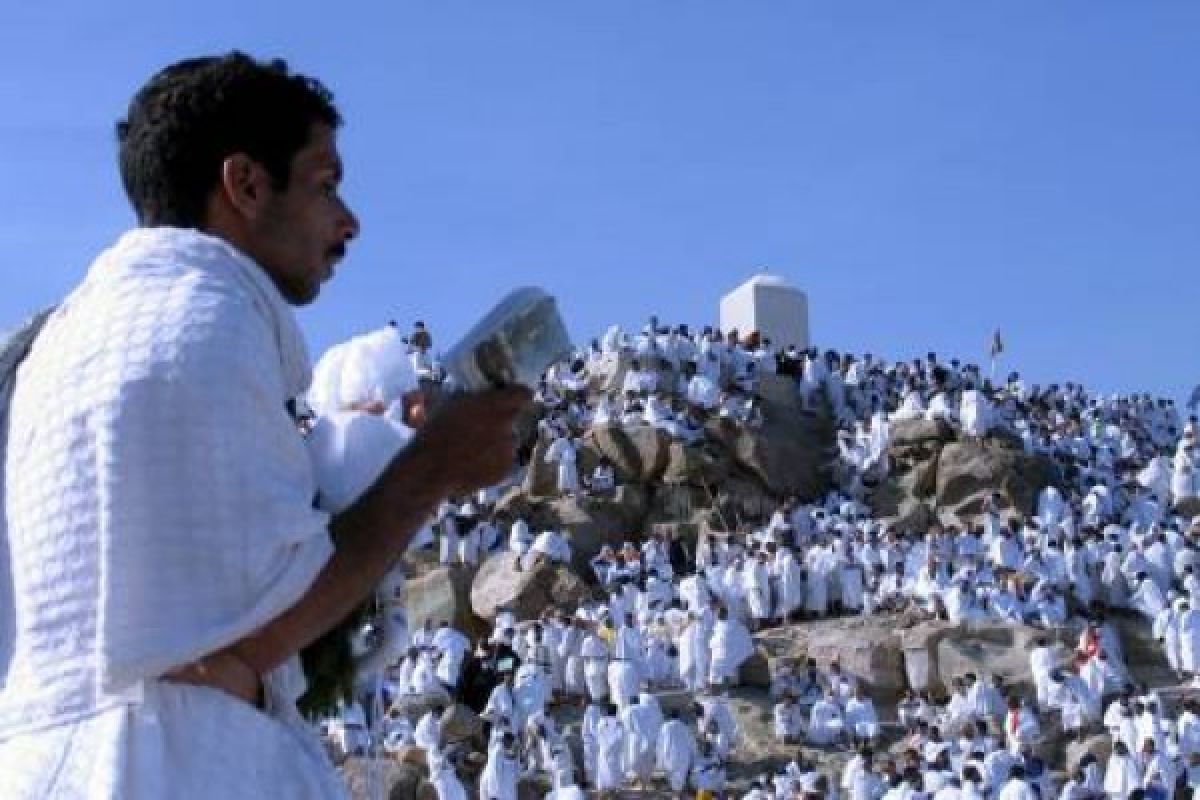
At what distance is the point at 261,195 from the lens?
2.08 metres

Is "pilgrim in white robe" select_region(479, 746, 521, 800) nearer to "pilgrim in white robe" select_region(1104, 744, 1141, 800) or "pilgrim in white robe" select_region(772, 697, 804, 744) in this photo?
"pilgrim in white robe" select_region(772, 697, 804, 744)

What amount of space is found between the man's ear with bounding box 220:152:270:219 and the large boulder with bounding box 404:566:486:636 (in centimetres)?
2861

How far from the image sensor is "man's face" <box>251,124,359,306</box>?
2.09 metres

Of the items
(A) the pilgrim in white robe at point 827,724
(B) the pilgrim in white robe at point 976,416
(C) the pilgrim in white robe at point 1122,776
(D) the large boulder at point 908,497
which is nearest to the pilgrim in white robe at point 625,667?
(A) the pilgrim in white robe at point 827,724

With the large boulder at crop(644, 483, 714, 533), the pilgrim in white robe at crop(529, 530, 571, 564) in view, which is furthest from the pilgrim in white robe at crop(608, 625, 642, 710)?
the large boulder at crop(644, 483, 714, 533)

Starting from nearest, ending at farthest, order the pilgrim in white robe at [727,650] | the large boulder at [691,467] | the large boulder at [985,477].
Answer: the pilgrim in white robe at [727,650], the large boulder at [985,477], the large boulder at [691,467]

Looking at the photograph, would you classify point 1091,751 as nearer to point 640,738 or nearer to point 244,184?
point 640,738

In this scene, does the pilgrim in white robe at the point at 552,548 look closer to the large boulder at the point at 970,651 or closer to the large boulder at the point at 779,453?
the large boulder at the point at 779,453

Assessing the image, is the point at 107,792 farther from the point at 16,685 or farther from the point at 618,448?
the point at 618,448

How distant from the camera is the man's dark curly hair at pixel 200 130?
2.04 m

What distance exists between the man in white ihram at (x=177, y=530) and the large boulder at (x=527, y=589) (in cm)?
2800

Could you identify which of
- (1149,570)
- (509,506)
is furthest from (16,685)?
(509,506)

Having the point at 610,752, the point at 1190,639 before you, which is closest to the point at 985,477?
the point at 1190,639

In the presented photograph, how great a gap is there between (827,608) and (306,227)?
1096 inches
